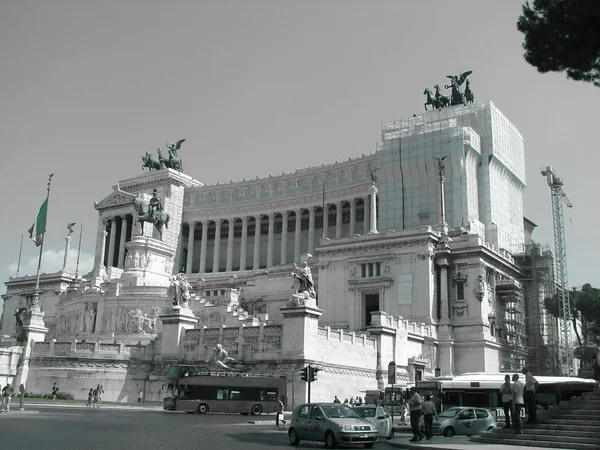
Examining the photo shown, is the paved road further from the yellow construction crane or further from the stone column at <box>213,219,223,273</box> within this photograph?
the stone column at <box>213,219,223,273</box>

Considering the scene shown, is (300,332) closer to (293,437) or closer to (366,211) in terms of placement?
(293,437)

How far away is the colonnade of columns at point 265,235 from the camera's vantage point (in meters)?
97.9

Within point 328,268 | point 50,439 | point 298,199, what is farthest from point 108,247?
point 50,439

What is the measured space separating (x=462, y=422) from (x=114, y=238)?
8850 centimetres

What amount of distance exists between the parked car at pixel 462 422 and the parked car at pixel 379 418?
342 centimetres

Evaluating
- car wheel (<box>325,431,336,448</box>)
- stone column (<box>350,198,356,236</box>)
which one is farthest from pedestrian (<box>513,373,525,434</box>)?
stone column (<box>350,198,356,236</box>)

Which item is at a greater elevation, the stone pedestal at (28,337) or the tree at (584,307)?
the tree at (584,307)

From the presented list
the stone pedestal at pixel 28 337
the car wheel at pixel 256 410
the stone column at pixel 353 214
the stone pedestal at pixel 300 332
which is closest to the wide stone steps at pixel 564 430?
the car wheel at pixel 256 410

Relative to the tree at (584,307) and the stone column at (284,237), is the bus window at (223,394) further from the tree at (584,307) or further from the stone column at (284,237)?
the stone column at (284,237)

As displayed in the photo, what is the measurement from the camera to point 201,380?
1549 inches

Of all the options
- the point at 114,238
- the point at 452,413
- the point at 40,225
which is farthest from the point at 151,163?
the point at 452,413

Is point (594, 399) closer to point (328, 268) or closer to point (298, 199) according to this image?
point (328, 268)

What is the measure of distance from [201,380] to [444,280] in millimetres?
32463

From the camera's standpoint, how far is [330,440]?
22172mm
